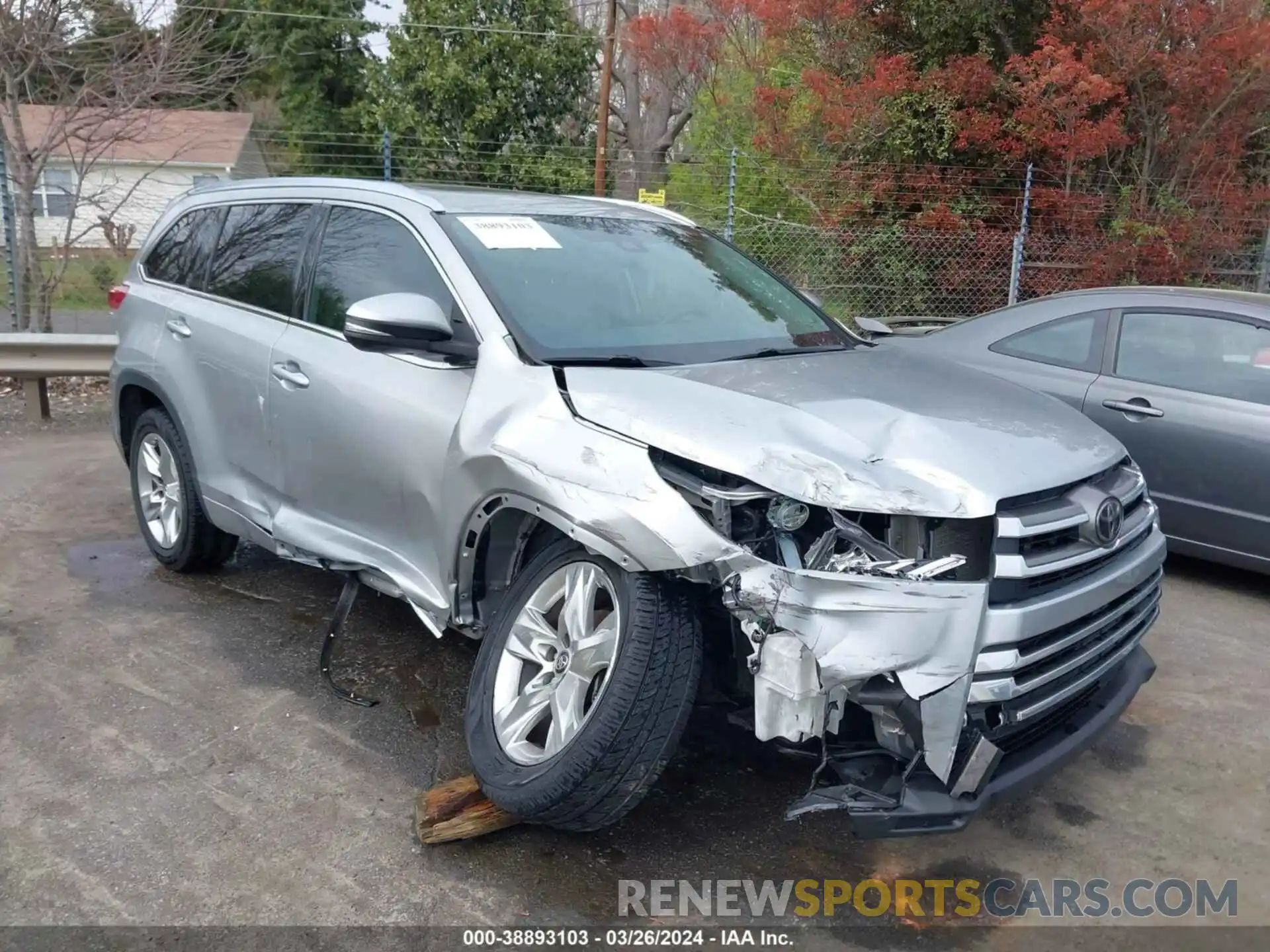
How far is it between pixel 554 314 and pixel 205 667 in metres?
2.03

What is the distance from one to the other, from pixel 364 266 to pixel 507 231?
59 centimetres

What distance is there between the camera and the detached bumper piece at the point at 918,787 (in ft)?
8.07

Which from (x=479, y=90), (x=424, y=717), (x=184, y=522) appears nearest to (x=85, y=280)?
(x=479, y=90)

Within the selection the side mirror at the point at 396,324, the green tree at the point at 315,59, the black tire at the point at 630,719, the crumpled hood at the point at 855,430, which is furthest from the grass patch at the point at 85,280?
the green tree at the point at 315,59

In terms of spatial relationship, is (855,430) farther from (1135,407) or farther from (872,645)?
(1135,407)

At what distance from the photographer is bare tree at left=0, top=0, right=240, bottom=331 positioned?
9711 millimetres

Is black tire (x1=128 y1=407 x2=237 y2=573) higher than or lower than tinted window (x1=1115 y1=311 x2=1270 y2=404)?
lower

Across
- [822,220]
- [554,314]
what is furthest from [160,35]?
[554,314]

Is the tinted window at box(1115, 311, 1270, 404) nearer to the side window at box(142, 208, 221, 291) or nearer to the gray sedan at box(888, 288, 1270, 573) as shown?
the gray sedan at box(888, 288, 1270, 573)

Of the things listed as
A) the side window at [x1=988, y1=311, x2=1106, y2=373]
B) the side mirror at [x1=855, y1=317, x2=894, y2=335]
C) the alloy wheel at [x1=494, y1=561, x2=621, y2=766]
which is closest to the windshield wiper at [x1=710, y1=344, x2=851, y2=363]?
the alloy wheel at [x1=494, y1=561, x2=621, y2=766]

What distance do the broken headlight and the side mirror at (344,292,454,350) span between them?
102 centimetres

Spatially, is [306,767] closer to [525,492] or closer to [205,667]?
[205,667]

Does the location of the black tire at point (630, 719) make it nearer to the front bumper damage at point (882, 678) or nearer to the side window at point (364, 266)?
the front bumper damage at point (882, 678)

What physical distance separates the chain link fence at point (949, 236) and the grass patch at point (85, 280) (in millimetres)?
187
